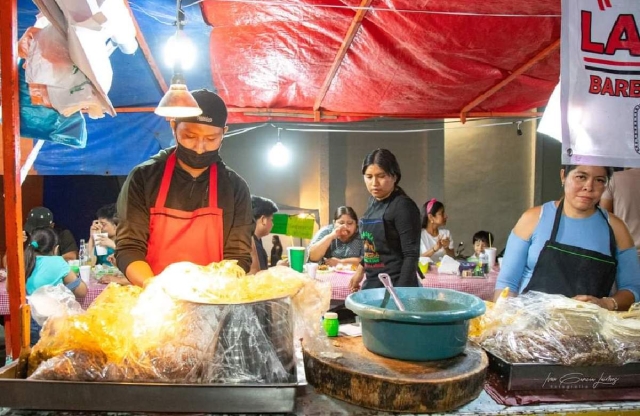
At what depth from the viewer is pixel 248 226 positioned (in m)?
2.64

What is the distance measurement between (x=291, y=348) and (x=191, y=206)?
3.86 feet

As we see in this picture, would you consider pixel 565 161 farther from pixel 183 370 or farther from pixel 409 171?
pixel 409 171

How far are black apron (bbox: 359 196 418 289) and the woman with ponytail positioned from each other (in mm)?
2585

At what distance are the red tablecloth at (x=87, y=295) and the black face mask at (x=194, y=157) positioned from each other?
2632mm

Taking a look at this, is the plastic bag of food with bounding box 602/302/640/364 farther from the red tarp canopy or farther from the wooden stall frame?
the red tarp canopy

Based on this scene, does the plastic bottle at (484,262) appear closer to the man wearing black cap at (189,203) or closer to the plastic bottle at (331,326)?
the man wearing black cap at (189,203)

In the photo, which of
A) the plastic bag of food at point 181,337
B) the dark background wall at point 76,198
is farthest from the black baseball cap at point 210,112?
the dark background wall at point 76,198

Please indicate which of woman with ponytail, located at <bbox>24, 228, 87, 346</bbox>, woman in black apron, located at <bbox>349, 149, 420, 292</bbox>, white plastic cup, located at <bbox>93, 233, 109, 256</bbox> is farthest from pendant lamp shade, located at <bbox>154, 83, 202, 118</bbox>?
white plastic cup, located at <bbox>93, 233, 109, 256</bbox>

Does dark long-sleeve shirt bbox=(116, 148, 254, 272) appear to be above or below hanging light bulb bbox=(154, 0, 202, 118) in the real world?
below

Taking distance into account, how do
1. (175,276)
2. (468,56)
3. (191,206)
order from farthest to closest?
(468,56) < (191,206) < (175,276)

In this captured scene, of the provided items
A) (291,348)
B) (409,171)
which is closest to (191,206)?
(291,348)

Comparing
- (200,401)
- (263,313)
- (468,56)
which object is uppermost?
(468,56)

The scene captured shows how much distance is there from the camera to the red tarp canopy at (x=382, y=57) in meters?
3.62

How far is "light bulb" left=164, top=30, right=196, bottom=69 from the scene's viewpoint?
3553 millimetres
